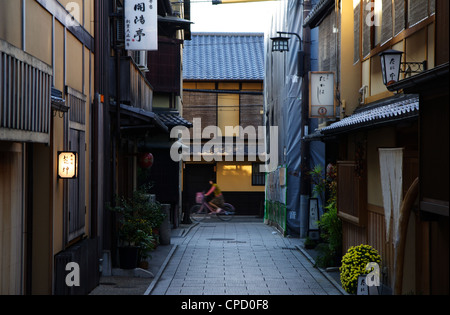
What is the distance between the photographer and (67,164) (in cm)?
1223

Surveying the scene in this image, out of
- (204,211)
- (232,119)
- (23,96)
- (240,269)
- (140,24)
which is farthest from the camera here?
(232,119)

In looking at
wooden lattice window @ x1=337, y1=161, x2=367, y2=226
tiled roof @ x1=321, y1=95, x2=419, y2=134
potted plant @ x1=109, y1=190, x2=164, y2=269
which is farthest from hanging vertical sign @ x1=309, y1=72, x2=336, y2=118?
potted plant @ x1=109, y1=190, x2=164, y2=269

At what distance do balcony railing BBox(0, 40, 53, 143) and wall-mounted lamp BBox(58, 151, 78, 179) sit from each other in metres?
2.31

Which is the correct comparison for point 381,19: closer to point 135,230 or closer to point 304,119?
point 135,230

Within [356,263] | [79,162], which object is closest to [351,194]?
[356,263]

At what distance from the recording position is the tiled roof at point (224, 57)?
47.0 metres

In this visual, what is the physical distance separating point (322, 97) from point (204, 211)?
71.4ft

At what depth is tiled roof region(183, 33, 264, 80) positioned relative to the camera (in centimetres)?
4700

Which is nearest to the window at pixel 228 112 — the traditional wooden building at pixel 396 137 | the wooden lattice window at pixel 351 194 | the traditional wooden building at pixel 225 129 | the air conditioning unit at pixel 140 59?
the traditional wooden building at pixel 225 129

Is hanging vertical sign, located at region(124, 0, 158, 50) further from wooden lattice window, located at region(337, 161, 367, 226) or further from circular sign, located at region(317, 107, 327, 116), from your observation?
wooden lattice window, located at region(337, 161, 367, 226)

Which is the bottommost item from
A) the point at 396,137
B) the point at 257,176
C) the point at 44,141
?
the point at 257,176

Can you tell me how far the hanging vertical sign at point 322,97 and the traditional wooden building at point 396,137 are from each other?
422 millimetres

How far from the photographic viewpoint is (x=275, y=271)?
18422 mm

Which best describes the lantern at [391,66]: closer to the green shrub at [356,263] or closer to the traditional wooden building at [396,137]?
the traditional wooden building at [396,137]
